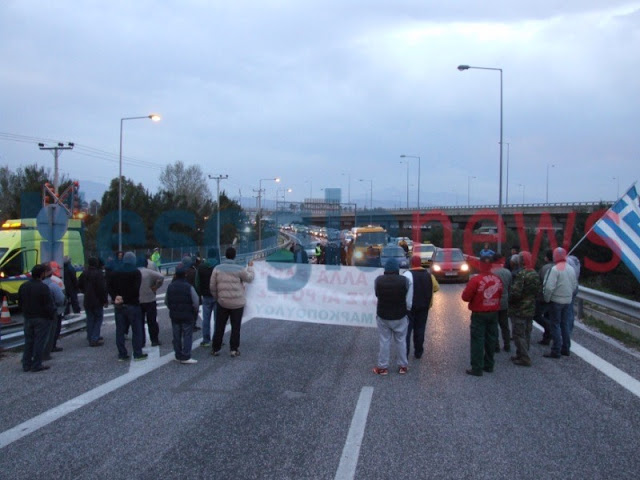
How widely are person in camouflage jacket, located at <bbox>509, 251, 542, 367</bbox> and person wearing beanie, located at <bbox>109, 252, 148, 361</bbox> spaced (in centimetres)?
620

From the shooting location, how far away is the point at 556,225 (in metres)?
65.0

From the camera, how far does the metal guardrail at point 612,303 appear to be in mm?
10984

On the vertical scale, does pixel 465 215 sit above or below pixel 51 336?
above

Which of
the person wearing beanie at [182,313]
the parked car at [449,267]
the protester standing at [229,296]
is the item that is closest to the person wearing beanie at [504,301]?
the protester standing at [229,296]

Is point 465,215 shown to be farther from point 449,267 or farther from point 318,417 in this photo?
point 318,417

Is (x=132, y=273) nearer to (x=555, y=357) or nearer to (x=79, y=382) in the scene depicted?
(x=79, y=382)

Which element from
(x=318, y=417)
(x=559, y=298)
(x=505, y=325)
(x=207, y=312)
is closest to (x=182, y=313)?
(x=207, y=312)

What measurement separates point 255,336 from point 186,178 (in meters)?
76.9

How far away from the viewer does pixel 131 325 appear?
9664 millimetres

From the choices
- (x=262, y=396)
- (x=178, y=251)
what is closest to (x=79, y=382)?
(x=262, y=396)

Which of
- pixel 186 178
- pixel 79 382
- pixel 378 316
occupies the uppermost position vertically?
pixel 186 178

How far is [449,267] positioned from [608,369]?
15268mm

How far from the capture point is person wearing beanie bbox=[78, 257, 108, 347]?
10.8 metres

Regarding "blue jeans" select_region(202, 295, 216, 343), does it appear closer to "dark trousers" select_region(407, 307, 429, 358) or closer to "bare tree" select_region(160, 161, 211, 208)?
"dark trousers" select_region(407, 307, 429, 358)
